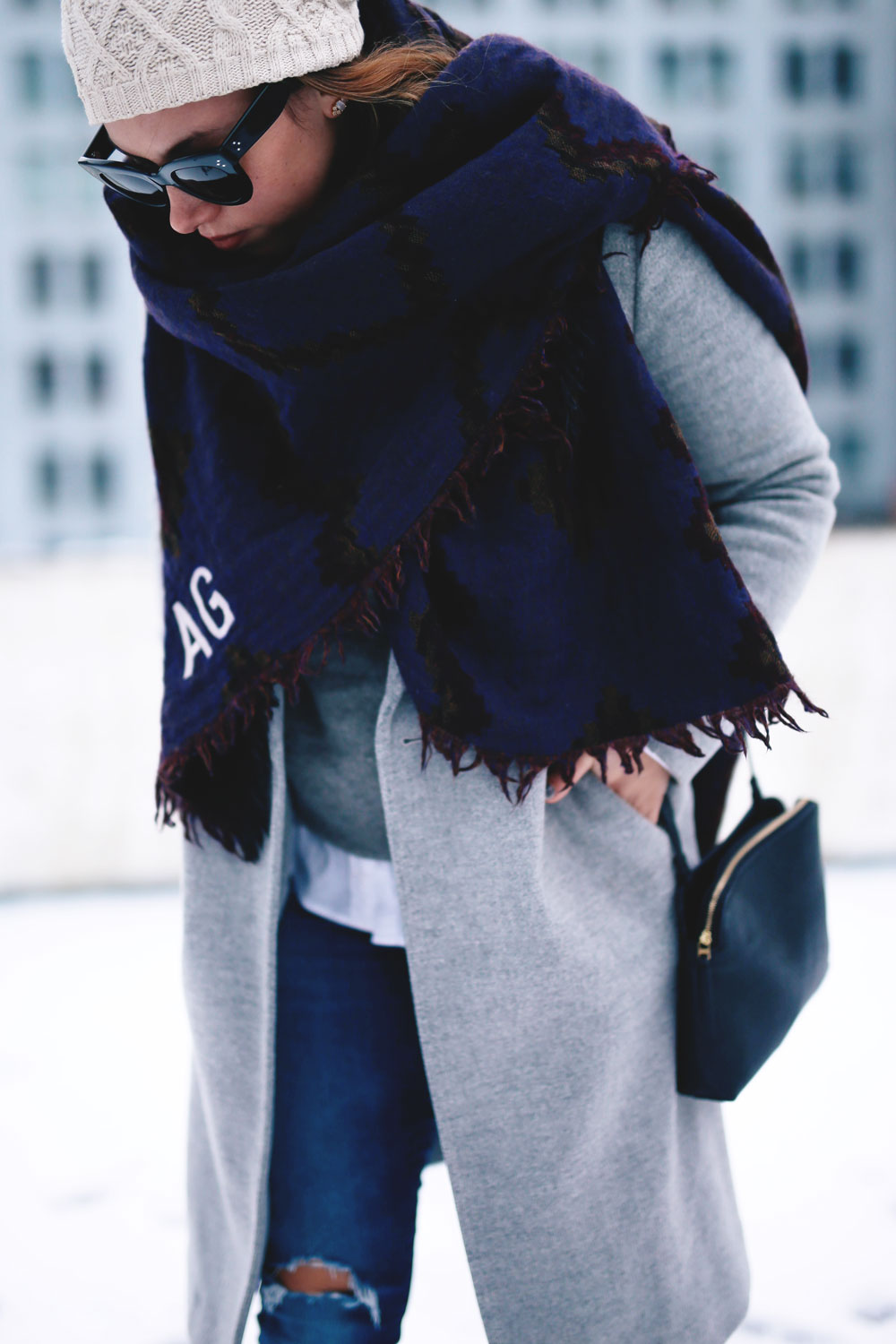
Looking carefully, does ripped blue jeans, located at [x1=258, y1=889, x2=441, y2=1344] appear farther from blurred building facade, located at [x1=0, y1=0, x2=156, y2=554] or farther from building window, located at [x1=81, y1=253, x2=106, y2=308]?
building window, located at [x1=81, y1=253, x2=106, y2=308]

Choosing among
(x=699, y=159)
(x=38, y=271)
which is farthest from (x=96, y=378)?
(x=699, y=159)

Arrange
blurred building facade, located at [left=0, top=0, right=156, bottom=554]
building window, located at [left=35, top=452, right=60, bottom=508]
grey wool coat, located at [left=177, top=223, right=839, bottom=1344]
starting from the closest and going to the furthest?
grey wool coat, located at [left=177, top=223, right=839, bottom=1344], blurred building facade, located at [left=0, top=0, right=156, bottom=554], building window, located at [left=35, top=452, right=60, bottom=508]

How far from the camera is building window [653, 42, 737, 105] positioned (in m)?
49.6

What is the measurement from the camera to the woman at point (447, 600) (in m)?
1.03

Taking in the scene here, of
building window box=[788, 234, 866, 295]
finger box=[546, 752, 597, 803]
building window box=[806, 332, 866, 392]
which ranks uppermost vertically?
finger box=[546, 752, 597, 803]

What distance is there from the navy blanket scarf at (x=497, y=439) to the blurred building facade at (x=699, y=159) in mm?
48274

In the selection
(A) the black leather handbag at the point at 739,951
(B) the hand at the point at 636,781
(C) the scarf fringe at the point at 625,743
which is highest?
(C) the scarf fringe at the point at 625,743

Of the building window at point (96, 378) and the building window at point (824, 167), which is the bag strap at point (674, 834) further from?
the building window at point (824, 167)

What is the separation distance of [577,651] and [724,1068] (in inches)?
18.4

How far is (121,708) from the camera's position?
3998mm

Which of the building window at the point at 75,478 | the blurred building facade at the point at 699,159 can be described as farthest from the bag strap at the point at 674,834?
the building window at the point at 75,478

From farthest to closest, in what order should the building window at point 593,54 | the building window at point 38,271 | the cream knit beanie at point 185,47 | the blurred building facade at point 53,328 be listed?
the building window at point 593,54 → the building window at point 38,271 → the blurred building facade at point 53,328 → the cream knit beanie at point 185,47

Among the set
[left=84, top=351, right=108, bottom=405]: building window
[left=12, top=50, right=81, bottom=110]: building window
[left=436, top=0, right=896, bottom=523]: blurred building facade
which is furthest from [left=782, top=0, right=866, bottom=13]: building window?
[left=84, top=351, right=108, bottom=405]: building window

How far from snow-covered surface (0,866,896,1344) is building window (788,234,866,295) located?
5064 centimetres
